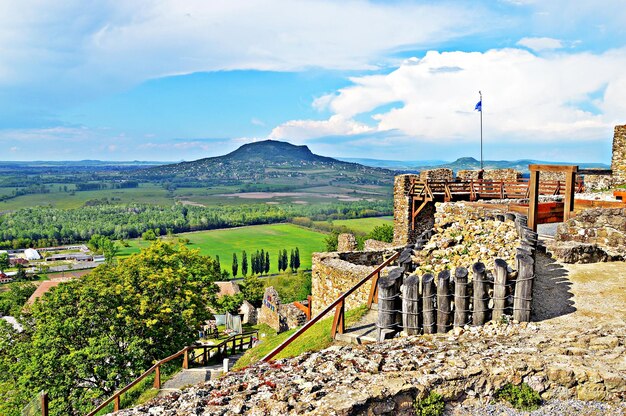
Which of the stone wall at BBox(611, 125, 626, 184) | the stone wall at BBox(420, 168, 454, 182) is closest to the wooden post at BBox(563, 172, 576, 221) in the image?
the stone wall at BBox(420, 168, 454, 182)

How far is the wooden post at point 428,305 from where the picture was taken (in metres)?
7.55

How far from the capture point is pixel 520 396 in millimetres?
5469

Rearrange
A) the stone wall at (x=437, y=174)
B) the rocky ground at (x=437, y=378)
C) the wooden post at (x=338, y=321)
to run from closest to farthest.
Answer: the rocky ground at (x=437, y=378)
the wooden post at (x=338, y=321)
the stone wall at (x=437, y=174)

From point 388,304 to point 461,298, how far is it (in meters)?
1.19

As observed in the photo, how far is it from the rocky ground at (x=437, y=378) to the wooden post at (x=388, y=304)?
83 cm

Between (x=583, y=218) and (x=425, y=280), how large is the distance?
736cm

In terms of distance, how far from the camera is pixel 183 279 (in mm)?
23641

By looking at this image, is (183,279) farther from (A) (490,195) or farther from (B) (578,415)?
(B) (578,415)

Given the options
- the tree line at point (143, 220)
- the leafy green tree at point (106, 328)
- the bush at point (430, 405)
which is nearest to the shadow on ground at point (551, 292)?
the bush at point (430, 405)

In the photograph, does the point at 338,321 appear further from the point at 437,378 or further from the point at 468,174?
the point at 468,174

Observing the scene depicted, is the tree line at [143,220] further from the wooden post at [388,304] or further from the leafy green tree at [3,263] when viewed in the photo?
the wooden post at [388,304]

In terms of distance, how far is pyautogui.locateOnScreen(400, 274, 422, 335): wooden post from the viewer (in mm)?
7621

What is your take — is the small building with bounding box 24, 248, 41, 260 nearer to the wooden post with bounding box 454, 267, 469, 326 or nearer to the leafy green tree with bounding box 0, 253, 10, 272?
the leafy green tree with bounding box 0, 253, 10, 272

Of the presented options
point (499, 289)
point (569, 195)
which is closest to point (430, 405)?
point (499, 289)
